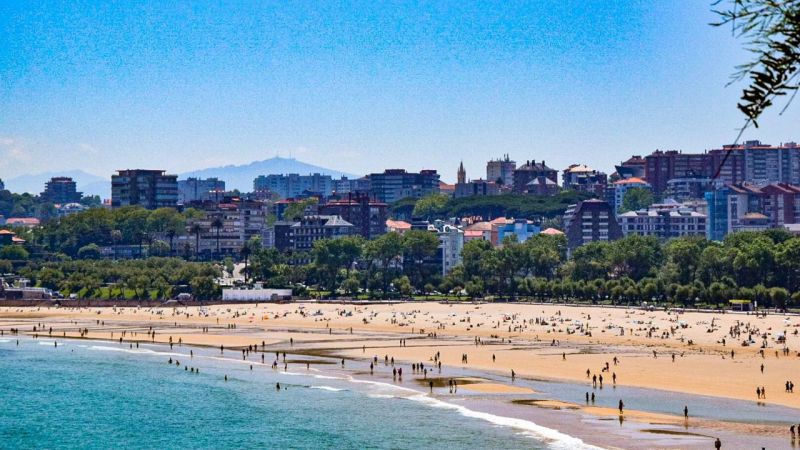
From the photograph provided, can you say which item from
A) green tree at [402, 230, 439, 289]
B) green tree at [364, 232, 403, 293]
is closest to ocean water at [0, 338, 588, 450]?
green tree at [364, 232, 403, 293]

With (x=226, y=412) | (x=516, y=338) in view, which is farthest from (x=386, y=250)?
(x=226, y=412)

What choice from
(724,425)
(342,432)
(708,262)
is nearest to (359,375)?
(342,432)

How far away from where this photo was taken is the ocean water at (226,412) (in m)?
57.7

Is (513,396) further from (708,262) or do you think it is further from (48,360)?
(708,262)

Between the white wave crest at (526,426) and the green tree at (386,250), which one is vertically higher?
the green tree at (386,250)

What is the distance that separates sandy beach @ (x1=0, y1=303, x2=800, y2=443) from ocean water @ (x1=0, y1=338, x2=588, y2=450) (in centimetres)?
672

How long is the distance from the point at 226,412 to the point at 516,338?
→ 48400 mm

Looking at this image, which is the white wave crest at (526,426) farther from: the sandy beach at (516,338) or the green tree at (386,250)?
the green tree at (386,250)

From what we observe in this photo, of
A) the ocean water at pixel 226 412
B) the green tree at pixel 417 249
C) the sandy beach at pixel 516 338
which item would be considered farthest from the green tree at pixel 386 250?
the ocean water at pixel 226 412

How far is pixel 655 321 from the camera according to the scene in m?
124

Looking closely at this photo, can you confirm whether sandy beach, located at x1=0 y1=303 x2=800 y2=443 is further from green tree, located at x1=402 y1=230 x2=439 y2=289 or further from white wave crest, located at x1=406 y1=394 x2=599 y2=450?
green tree, located at x1=402 y1=230 x2=439 y2=289

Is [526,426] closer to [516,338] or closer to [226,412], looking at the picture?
[226,412]

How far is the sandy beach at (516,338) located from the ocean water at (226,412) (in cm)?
672

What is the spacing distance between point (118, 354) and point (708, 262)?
262ft
